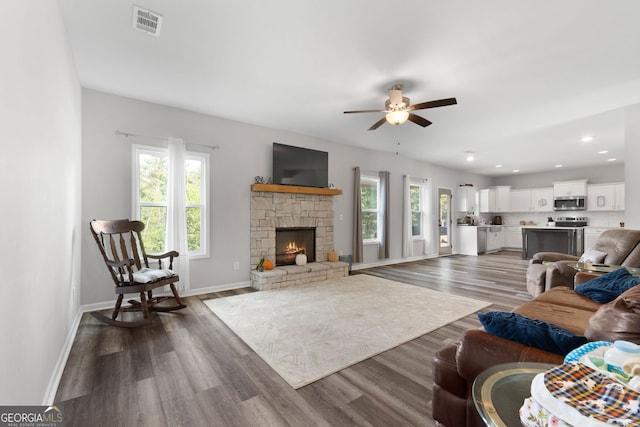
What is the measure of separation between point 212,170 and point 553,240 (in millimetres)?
8604

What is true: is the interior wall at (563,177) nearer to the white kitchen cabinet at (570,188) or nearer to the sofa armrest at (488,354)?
the white kitchen cabinet at (570,188)

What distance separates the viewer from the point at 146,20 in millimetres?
2205

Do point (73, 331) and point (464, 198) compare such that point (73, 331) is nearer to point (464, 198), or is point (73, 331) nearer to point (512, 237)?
point (464, 198)

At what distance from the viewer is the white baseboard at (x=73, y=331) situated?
1.76 m

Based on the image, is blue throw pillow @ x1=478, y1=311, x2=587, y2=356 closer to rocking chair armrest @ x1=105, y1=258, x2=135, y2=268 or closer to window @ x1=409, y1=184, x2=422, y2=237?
rocking chair armrest @ x1=105, y1=258, x2=135, y2=268

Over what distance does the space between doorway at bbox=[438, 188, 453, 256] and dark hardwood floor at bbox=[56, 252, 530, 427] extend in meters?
5.80

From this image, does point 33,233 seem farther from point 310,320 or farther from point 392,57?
point 392,57

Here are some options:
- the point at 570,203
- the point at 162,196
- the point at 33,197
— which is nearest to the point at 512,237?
the point at 570,203

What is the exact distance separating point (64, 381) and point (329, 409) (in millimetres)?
1849

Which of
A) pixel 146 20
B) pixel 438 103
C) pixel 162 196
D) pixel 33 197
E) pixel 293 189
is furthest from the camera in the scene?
pixel 293 189

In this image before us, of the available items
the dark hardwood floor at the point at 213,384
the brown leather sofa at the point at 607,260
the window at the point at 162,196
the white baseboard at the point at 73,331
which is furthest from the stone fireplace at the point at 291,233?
the brown leather sofa at the point at 607,260

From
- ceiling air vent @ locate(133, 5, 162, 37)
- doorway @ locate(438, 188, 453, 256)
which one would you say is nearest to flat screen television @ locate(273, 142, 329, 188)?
ceiling air vent @ locate(133, 5, 162, 37)

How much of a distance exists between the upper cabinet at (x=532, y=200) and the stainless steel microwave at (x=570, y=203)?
26cm

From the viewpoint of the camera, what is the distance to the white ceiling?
2.10m
